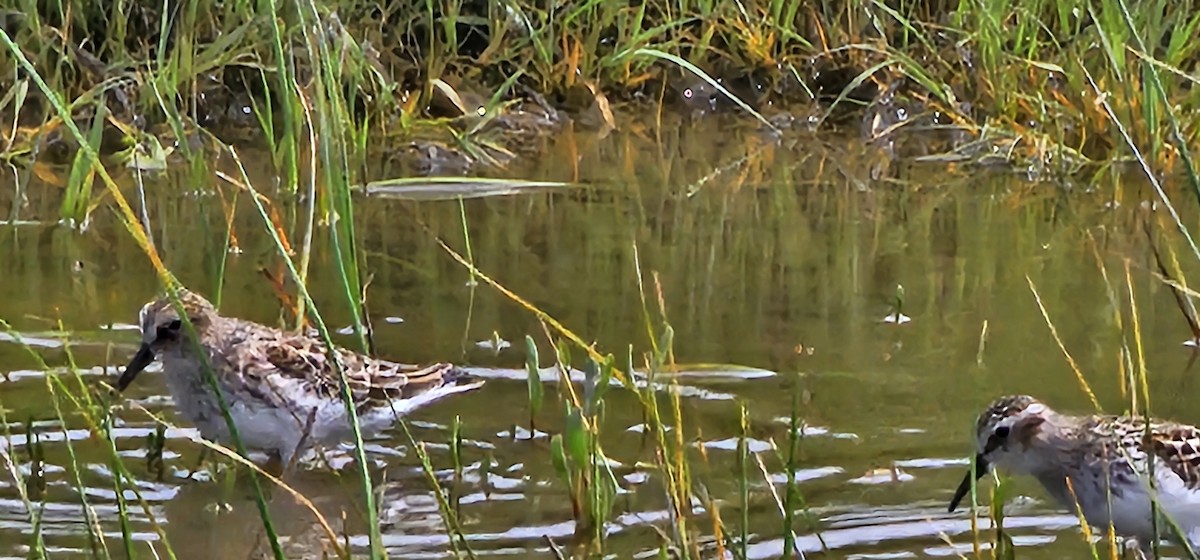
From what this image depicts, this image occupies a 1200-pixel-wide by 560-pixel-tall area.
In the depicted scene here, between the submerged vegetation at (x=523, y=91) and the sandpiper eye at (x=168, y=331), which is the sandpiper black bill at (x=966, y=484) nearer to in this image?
the submerged vegetation at (x=523, y=91)

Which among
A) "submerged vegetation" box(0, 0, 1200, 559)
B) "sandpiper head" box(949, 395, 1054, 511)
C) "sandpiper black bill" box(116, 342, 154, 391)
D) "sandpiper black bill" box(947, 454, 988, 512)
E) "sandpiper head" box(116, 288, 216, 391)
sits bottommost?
"sandpiper black bill" box(947, 454, 988, 512)

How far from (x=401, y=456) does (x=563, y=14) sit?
4776 millimetres

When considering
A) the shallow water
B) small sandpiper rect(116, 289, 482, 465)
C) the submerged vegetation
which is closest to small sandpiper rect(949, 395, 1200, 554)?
the shallow water

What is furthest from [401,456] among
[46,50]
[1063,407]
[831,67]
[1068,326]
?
[831,67]

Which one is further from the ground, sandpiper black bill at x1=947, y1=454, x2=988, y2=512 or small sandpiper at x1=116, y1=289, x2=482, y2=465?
small sandpiper at x1=116, y1=289, x2=482, y2=465

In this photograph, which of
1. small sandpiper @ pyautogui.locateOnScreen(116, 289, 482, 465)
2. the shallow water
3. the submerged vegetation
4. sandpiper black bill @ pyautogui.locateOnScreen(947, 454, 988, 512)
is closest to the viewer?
sandpiper black bill @ pyautogui.locateOnScreen(947, 454, 988, 512)

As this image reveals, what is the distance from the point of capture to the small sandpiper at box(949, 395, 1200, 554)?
4.28m

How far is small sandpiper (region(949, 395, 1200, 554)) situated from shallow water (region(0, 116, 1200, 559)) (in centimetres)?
11

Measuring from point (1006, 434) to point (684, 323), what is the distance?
5.14 feet

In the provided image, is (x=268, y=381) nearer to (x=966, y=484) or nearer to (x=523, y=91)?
(x=966, y=484)

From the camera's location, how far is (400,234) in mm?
6988

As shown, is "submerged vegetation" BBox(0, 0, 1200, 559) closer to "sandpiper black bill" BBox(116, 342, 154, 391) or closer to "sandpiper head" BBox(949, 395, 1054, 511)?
"sandpiper black bill" BBox(116, 342, 154, 391)

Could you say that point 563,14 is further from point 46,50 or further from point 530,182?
point 46,50

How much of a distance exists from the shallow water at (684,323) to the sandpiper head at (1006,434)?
12 centimetres
